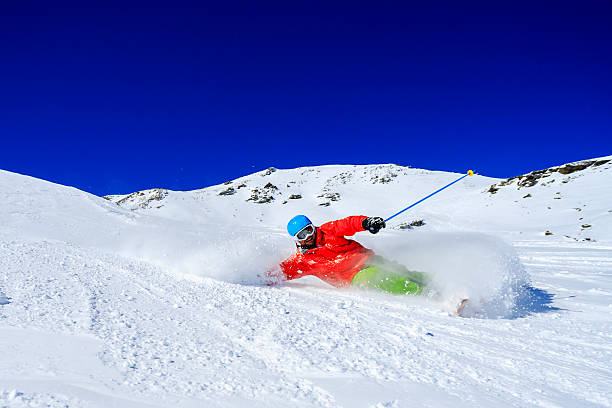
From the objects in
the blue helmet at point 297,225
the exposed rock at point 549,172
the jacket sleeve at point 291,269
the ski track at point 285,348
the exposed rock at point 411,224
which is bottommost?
the ski track at point 285,348

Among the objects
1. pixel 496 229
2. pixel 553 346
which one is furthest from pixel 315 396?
pixel 496 229

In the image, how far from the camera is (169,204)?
4081 centimetres

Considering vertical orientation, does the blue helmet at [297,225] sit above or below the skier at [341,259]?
above

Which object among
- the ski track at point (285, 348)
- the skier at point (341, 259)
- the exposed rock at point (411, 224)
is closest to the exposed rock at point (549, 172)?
the exposed rock at point (411, 224)

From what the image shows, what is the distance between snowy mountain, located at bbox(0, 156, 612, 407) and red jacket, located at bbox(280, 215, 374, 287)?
27 cm

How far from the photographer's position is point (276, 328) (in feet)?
10.3

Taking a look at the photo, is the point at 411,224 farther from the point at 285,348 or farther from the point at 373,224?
the point at 285,348

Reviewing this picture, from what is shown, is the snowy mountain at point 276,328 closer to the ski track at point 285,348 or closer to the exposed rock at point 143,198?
the ski track at point 285,348

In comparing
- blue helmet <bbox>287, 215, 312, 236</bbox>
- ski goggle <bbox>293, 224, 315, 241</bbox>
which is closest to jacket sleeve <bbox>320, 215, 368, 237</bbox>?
ski goggle <bbox>293, 224, 315, 241</bbox>

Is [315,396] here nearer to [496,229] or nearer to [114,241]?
[114,241]

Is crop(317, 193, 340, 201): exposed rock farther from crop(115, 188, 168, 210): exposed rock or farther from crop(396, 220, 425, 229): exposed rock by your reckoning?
crop(115, 188, 168, 210): exposed rock

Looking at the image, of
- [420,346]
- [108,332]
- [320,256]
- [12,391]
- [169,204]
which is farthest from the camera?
[169,204]

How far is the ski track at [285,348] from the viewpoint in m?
1.94

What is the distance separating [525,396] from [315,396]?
4.31ft
